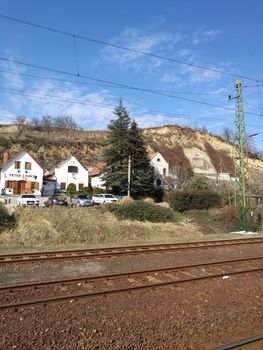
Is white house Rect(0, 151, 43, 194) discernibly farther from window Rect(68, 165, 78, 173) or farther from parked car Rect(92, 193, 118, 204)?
parked car Rect(92, 193, 118, 204)

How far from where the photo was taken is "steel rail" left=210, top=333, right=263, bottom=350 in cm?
621

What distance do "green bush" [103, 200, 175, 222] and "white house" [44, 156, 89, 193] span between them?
33465mm

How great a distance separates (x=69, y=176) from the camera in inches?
2493

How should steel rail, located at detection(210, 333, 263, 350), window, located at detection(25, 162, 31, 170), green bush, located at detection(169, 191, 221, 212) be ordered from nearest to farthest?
steel rail, located at detection(210, 333, 263, 350)
green bush, located at detection(169, 191, 221, 212)
window, located at detection(25, 162, 31, 170)

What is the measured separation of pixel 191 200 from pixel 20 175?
30.9m

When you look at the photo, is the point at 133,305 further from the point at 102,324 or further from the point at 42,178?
the point at 42,178

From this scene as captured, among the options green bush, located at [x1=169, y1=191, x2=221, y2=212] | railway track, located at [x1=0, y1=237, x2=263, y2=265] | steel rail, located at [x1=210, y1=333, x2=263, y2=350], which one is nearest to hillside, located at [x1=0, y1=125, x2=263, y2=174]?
green bush, located at [x1=169, y1=191, x2=221, y2=212]

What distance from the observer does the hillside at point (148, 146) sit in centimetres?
8019

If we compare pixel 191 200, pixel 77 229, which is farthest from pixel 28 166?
pixel 77 229

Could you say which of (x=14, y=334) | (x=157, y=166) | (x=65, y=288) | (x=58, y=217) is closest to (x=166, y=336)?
(x=14, y=334)

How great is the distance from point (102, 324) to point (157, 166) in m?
63.7

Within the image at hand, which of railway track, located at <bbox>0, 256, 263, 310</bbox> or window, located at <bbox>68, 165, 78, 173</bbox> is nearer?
railway track, located at <bbox>0, 256, 263, 310</bbox>

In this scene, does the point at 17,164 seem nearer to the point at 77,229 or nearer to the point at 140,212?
the point at 140,212

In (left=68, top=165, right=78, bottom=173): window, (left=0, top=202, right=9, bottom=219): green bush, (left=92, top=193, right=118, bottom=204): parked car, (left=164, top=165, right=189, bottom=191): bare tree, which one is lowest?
(left=0, top=202, right=9, bottom=219): green bush
